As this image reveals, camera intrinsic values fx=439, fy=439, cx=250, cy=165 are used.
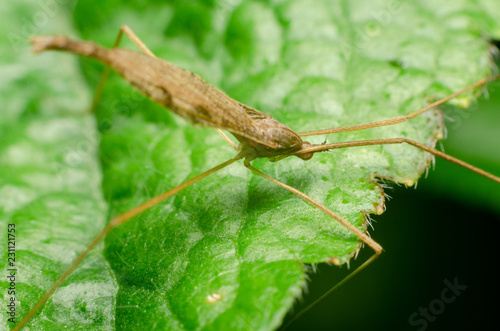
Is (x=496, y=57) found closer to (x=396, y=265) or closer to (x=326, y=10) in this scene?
(x=326, y=10)

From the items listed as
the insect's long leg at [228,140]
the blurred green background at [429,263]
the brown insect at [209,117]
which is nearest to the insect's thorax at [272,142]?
the brown insect at [209,117]

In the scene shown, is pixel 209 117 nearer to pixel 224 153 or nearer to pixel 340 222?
pixel 224 153

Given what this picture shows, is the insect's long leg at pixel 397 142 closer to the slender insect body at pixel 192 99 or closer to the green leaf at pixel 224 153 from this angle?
the green leaf at pixel 224 153

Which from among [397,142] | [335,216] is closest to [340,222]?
[335,216]

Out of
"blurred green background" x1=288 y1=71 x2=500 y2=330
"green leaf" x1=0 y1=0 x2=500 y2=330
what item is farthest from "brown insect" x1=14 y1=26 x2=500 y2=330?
"blurred green background" x1=288 y1=71 x2=500 y2=330

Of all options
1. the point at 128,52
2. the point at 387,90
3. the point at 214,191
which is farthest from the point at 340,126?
the point at 128,52

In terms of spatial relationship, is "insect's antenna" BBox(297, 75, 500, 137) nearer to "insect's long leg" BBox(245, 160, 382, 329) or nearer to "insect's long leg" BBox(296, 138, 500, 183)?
"insect's long leg" BBox(296, 138, 500, 183)
